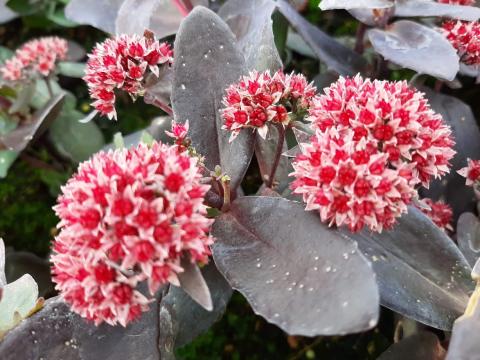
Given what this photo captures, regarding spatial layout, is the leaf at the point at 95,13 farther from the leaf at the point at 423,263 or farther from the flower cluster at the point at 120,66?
the leaf at the point at 423,263

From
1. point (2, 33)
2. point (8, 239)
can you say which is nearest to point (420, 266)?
point (8, 239)

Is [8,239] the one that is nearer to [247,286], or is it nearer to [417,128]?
[247,286]

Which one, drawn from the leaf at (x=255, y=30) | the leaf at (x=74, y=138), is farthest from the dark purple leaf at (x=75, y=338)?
the leaf at (x=74, y=138)

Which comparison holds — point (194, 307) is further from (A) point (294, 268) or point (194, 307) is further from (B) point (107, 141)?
(B) point (107, 141)

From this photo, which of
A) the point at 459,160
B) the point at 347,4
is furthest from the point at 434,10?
the point at 459,160

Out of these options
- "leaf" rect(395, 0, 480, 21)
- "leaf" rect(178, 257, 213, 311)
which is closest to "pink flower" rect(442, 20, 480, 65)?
"leaf" rect(395, 0, 480, 21)

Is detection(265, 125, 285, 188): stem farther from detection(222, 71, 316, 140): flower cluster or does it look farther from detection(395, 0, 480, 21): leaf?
detection(395, 0, 480, 21): leaf
